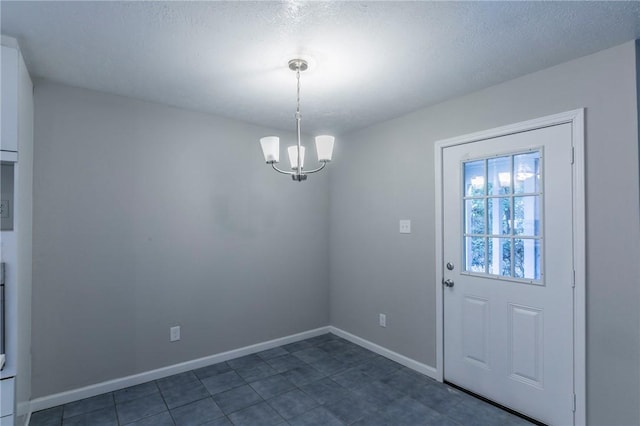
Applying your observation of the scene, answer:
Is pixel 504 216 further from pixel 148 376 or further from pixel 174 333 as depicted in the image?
pixel 148 376

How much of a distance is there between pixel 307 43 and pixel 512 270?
6.81 feet

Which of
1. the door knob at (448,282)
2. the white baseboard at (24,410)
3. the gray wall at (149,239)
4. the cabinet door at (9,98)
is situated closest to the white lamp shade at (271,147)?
the gray wall at (149,239)

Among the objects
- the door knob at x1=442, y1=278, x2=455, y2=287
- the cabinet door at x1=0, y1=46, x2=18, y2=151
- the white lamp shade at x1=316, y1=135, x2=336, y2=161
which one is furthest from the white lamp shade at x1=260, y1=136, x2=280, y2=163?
the door knob at x1=442, y1=278, x2=455, y2=287

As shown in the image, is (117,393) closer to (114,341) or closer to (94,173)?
(114,341)

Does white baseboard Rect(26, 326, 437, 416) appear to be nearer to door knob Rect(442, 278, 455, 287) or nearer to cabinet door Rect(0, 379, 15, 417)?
cabinet door Rect(0, 379, 15, 417)

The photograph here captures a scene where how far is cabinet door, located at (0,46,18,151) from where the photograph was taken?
1.86m

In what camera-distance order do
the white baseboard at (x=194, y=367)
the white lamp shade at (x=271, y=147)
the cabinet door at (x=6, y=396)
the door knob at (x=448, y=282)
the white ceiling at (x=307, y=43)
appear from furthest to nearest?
the door knob at (x=448, y=282), the white baseboard at (x=194, y=367), the white lamp shade at (x=271, y=147), the cabinet door at (x=6, y=396), the white ceiling at (x=307, y=43)

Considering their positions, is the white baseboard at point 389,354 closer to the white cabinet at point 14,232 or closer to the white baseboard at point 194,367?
the white baseboard at point 194,367

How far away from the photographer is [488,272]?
8.42ft

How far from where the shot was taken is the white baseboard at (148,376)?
7.98 feet

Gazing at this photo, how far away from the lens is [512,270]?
7.94 feet

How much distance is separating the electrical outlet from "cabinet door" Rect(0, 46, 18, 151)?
5.96 ft

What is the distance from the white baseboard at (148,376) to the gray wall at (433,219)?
849mm

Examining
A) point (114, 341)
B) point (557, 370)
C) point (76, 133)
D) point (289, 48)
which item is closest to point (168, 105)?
point (76, 133)
